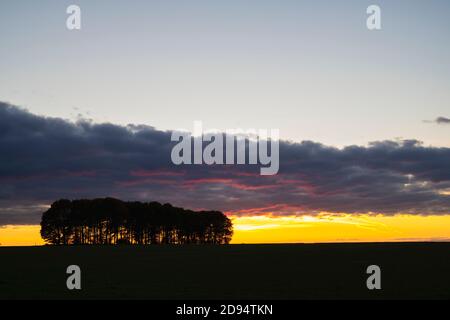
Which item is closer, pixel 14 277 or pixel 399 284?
pixel 399 284

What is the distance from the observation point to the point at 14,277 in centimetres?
5384

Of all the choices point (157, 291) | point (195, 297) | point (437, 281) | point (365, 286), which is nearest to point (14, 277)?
point (157, 291)

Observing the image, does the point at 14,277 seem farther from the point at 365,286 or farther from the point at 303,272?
the point at 365,286

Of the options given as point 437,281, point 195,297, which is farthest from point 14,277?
point 437,281

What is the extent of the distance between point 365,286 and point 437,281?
774cm

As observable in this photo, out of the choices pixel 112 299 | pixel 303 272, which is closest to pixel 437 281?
pixel 303 272
